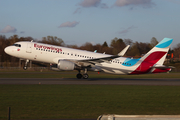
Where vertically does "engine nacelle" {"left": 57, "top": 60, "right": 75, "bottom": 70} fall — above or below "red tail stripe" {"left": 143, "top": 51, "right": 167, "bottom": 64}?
below

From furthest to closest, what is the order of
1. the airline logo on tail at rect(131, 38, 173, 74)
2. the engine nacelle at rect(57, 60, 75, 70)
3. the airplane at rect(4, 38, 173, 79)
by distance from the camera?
the airline logo on tail at rect(131, 38, 173, 74) < the airplane at rect(4, 38, 173, 79) < the engine nacelle at rect(57, 60, 75, 70)

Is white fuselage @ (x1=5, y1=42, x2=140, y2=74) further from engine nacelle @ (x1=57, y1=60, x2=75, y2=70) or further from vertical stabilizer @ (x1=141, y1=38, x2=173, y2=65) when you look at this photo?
vertical stabilizer @ (x1=141, y1=38, x2=173, y2=65)

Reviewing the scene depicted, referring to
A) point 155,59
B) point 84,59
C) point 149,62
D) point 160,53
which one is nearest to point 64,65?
point 84,59

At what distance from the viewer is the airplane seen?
31.9 meters

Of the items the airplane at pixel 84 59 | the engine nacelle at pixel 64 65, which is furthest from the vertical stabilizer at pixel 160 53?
the engine nacelle at pixel 64 65

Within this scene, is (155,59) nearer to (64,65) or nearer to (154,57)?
(154,57)

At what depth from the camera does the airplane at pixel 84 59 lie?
31859 mm

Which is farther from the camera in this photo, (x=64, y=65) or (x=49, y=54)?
(x=49, y=54)

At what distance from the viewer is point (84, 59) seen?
109 feet

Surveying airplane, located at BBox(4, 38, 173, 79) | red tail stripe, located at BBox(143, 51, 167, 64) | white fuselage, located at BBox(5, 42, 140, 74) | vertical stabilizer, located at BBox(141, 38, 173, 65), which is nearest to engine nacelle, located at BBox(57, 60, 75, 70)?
airplane, located at BBox(4, 38, 173, 79)

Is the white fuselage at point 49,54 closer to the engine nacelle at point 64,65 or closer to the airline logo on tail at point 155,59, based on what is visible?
the engine nacelle at point 64,65

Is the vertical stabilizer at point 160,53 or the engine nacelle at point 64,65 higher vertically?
the vertical stabilizer at point 160,53

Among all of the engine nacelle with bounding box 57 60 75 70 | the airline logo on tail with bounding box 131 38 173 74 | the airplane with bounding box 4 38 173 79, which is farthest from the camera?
the airline logo on tail with bounding box 131 38 173 74

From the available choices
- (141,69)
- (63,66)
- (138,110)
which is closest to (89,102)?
(138,110)
